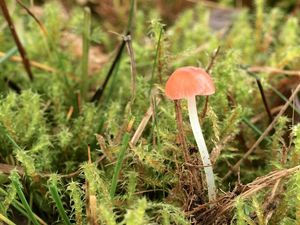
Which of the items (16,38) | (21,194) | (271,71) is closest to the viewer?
(21,194)

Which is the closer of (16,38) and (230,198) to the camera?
(230,198)

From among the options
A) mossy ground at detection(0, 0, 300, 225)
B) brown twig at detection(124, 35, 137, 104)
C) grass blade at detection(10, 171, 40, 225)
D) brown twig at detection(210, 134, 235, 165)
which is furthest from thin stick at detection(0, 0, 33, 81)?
brown twig at detection(210, 134, 235, 165)

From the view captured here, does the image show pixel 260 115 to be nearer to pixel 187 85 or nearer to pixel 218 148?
pixel 218 148

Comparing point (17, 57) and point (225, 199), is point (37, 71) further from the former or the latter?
point (225, 199)

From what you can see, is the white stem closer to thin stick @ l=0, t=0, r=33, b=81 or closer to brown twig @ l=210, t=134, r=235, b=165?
brown twig @ l=210, t=134, r=235, b=165

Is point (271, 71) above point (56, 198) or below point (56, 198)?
above

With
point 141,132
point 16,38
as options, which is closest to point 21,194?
point 141,132

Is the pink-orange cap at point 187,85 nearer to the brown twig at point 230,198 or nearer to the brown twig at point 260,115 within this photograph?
the brown twig at point 230,198
